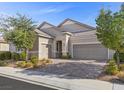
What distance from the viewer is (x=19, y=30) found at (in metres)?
20.9

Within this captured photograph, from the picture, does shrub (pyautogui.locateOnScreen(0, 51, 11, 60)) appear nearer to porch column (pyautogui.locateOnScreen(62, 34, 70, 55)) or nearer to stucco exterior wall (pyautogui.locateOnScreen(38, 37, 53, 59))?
stucco exterior wall (pyautogui.locateOnScreen(38, 37, 53, 59))

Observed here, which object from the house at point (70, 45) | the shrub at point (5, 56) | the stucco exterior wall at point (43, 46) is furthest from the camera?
the shrub at point (5, 56)

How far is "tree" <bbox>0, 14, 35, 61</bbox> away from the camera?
20.9m

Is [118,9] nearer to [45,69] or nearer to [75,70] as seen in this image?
[75,70]

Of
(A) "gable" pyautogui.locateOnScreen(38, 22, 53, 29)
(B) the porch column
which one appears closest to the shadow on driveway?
(B) the porch column

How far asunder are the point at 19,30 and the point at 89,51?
983 cm

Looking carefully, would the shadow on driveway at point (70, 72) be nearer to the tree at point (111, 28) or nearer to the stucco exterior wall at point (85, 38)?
the tree at point (111, 28)

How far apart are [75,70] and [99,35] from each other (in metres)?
3.24

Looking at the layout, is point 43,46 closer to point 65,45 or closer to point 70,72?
point 65,45

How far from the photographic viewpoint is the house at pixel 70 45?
988 inches

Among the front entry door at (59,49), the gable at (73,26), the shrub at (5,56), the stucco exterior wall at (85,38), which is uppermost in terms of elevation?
the gable at (73,26)

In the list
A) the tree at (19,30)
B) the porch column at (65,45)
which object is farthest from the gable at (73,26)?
the tree at (19,30)

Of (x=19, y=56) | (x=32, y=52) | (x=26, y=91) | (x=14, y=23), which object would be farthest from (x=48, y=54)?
(x=26, y=91)

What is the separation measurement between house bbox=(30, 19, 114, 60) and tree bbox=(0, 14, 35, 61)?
12.7ft
